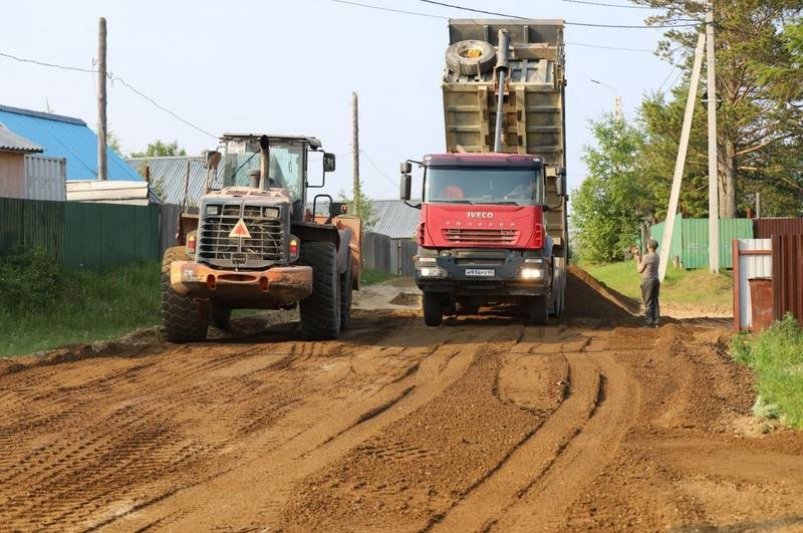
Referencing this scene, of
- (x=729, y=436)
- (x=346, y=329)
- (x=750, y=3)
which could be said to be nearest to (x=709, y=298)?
(x=750, y=3)

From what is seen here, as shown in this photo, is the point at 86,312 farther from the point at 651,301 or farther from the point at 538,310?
the point at 651,301

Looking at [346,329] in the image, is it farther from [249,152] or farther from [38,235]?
[38,235]

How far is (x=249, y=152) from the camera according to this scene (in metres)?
17.7

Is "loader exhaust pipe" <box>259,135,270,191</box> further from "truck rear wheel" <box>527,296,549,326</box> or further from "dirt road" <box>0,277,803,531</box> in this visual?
"truck rear wheel" <box>527,296,549,326</box>

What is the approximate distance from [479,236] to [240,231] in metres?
4.57

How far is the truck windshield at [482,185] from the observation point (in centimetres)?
1966

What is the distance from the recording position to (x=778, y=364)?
13.7m

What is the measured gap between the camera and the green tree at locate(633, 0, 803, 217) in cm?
4341

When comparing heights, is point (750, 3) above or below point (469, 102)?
above

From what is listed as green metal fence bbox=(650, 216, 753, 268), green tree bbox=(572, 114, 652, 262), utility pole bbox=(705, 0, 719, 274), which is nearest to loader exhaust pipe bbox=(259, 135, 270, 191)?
utility pole bbox=(705, 0, 719, 274)

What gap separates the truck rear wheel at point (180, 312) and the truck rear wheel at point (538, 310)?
18.9ft

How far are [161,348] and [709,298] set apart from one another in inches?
831

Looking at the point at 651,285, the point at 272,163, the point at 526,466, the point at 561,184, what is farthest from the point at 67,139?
the point at 526,466

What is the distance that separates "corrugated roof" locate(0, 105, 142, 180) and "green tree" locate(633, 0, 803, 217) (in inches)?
782
